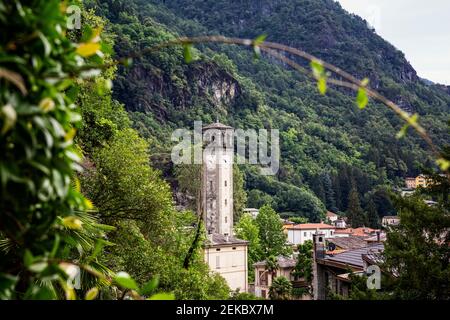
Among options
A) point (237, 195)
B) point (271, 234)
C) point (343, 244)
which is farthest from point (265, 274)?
point (237, 195)

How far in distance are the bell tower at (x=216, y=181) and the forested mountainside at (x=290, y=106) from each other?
4017 millimetres

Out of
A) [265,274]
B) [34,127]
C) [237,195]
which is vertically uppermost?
[237,195]

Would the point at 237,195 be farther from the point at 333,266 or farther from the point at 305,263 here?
the point at 333,266

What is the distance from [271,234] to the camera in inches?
1831

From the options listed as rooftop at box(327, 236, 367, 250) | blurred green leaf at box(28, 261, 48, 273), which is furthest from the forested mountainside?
blurred green leaf at box(28, 261, 48, 273)

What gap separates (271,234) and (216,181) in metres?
7.28

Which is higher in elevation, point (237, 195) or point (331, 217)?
point (331, 217)

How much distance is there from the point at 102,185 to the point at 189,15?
153 metres

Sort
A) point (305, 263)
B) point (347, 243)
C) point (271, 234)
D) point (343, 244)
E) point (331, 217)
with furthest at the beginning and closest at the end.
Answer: point (331, 217)
point (271, 234)
point (347, 243)
point (343, 244)
point (305, 263)

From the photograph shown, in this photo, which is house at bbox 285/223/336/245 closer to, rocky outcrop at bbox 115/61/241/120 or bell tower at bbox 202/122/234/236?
bell tower at bbox 202/122/234/236

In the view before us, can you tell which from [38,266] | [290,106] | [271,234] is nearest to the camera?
[38,266]

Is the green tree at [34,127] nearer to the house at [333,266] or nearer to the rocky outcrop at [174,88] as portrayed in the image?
the house at [333,266]

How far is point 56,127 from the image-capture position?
137 centimetres

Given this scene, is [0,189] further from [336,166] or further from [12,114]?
[336,166]
